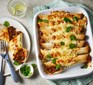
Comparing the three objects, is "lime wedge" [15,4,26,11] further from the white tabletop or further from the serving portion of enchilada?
the serving portion of enchilada

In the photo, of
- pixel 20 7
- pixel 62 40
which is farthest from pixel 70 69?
pixel 20 7

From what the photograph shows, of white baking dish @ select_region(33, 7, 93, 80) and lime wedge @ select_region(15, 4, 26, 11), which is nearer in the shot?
white baking dish @ select_region(33, 7, 93, 80)

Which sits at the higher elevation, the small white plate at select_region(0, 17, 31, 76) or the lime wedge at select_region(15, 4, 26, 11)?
the lime wedge at select_region(15, 4, 26, 11)

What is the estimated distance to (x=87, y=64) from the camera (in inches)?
72.9

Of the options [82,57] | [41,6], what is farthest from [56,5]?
[82,57]

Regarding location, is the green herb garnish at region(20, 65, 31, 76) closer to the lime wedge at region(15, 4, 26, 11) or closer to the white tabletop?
the white tabletop

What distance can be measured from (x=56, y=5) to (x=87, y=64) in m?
0.44

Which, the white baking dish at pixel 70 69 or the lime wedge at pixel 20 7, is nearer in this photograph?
the white baking dish at pixel 70 69

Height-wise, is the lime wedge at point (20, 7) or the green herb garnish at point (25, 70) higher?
the lime wedge at point (20, 7)

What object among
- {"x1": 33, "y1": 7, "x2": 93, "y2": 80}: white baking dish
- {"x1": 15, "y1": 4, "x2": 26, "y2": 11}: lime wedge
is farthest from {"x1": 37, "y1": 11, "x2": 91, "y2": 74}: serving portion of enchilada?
{"x1": 15, "y1": 4, "x2": 26, "y2": 11}: lime wedge

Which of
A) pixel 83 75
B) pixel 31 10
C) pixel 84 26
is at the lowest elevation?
pixel 83 75

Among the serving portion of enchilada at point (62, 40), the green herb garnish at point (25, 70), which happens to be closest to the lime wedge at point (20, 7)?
the serving portion of enchilada at point (62, 40)

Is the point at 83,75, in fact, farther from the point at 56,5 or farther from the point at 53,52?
the point at 56,5

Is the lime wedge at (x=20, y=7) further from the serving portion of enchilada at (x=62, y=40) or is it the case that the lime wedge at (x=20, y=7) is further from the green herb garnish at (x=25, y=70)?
the green herb garnish at (x=25, y=70)
